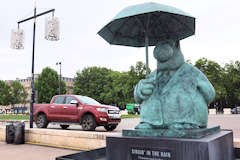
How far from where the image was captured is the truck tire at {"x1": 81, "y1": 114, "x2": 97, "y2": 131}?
10.6 metres

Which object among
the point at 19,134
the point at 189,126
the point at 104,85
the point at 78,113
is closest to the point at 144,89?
the point at 189,126

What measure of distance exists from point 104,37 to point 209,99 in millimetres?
2390

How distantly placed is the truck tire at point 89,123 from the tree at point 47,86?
47303 mm

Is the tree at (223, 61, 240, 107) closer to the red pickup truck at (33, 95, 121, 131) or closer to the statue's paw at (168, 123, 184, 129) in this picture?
the red pickup truck at (33, 95, 121, 131)

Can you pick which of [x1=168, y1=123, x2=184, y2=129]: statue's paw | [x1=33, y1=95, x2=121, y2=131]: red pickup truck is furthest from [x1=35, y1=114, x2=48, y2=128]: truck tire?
[x1=168, y1=123, x2=184, y2=129]: statue's paw

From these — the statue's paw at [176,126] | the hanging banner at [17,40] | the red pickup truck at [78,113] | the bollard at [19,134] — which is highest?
the hanging banner at [17,40]

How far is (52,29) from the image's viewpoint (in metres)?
12.2

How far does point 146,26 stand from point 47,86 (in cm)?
5626

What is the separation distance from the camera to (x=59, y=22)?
1238 centimetres

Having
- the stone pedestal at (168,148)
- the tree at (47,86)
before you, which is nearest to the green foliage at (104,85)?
the tree at (47,86)

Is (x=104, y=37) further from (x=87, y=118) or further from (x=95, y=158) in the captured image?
(x=87, y=118)

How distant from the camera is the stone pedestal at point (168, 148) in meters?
3.17

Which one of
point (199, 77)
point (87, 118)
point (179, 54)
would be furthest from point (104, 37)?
point (87, 118)

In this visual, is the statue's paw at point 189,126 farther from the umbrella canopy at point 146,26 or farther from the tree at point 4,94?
the tree at point 4,94
